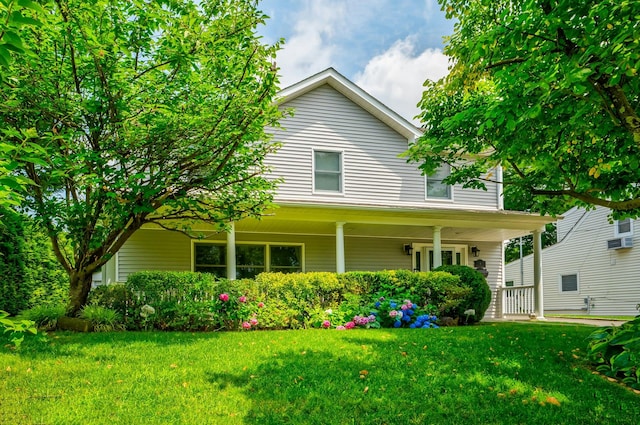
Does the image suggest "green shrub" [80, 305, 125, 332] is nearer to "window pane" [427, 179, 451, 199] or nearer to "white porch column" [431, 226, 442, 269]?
"white porch column" [431, 226, 442, 269]

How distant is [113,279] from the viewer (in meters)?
12.2

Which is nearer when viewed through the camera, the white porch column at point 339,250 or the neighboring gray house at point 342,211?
the white porch column at point 339,250

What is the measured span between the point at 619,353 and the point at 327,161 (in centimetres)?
909

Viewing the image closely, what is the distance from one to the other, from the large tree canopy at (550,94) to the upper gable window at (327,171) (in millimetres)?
5110

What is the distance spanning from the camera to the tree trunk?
28.0 feet

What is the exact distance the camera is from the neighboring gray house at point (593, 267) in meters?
18.4

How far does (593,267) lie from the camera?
66.1 feet

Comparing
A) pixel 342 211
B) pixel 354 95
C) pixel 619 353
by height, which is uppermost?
pixel 354 95

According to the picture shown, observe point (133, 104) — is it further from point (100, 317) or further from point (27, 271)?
point (27, 271)

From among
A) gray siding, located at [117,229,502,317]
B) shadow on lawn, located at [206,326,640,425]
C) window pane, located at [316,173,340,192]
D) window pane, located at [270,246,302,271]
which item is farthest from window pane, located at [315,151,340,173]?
shadow on lawn, located at [206,326,640,425]

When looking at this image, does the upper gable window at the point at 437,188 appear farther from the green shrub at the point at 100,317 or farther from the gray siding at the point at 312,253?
the green shrub at the point at 100,317

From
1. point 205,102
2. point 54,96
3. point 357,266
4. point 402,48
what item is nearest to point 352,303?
point 357,266

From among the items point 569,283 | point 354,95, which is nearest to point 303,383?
point 354,95

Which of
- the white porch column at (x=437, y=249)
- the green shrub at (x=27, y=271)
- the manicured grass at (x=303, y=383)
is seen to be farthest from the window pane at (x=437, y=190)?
the green shrub at (x=27, y=271)
